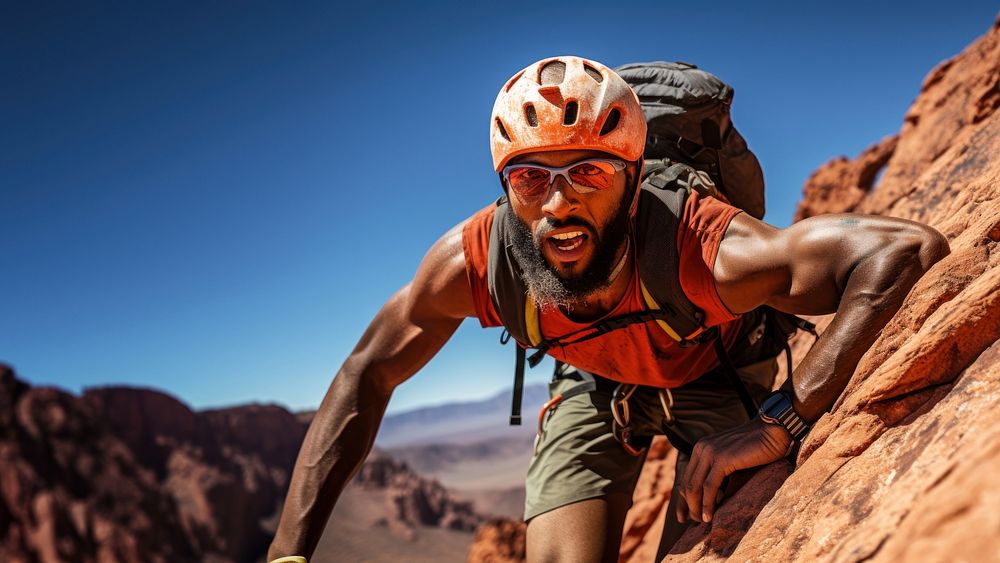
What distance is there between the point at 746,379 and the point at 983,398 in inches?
90.5

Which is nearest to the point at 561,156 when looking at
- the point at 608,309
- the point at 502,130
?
the point at 502,130

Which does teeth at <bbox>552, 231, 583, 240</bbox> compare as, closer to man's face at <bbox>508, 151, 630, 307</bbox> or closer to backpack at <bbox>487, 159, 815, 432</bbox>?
man's face at <bbox>508, 151, 630, 307</bbox>

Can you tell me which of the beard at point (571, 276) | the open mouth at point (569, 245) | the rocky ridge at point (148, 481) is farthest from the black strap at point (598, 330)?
the rocky ridge at point (148, 481)

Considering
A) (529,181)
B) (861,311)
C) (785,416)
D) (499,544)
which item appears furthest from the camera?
(499,544)

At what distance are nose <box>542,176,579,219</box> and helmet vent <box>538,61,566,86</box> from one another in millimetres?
536

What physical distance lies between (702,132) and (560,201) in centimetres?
124

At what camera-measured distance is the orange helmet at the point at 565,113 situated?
347cm

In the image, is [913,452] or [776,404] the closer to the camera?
[913,452]

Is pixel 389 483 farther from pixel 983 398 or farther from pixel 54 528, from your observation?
pixel 983 398

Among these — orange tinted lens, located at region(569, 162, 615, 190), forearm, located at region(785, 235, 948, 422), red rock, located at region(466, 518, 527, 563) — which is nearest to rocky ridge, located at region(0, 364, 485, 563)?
red rock, located at region(466, 518, 527, 563)

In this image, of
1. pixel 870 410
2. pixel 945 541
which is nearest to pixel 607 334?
pixel 870 410

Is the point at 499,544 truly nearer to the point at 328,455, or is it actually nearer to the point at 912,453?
the point at 328,455

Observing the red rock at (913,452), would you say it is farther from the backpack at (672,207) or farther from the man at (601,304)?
the backpack at (672,207)

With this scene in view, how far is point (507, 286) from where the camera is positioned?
11.9ft
